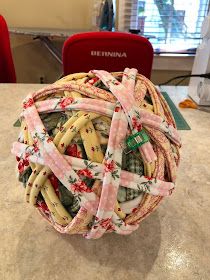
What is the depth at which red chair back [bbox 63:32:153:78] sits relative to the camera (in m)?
1.06

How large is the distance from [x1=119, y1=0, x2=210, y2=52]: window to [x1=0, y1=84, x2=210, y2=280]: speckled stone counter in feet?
4.93

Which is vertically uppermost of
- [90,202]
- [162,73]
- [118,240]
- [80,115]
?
[80,115]

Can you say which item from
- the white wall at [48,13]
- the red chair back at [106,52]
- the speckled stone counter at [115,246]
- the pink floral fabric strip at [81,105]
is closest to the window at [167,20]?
the white wall at [48,13]

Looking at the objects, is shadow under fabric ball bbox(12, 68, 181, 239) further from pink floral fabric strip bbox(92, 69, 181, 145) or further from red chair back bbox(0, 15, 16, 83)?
red chair back bbox(0, 15, 16, 83)

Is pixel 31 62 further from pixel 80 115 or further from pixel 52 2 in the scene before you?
pixel 80 115

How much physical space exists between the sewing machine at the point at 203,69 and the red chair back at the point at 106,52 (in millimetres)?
192

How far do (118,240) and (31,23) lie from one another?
1.78 meters

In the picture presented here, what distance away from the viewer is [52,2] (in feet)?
5.96

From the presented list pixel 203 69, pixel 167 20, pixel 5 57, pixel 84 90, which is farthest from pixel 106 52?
pixel 167 20

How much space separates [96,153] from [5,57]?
1.10m

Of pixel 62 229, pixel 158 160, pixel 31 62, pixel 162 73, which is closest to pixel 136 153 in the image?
pixel 158 160

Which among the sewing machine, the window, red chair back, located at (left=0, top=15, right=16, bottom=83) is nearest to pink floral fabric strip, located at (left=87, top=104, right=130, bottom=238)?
the sewing machine

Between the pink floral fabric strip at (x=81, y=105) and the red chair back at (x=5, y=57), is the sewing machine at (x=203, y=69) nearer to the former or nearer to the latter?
the pink floral fabric strip at (x=81, y=105)

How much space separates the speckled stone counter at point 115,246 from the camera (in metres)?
0.45
